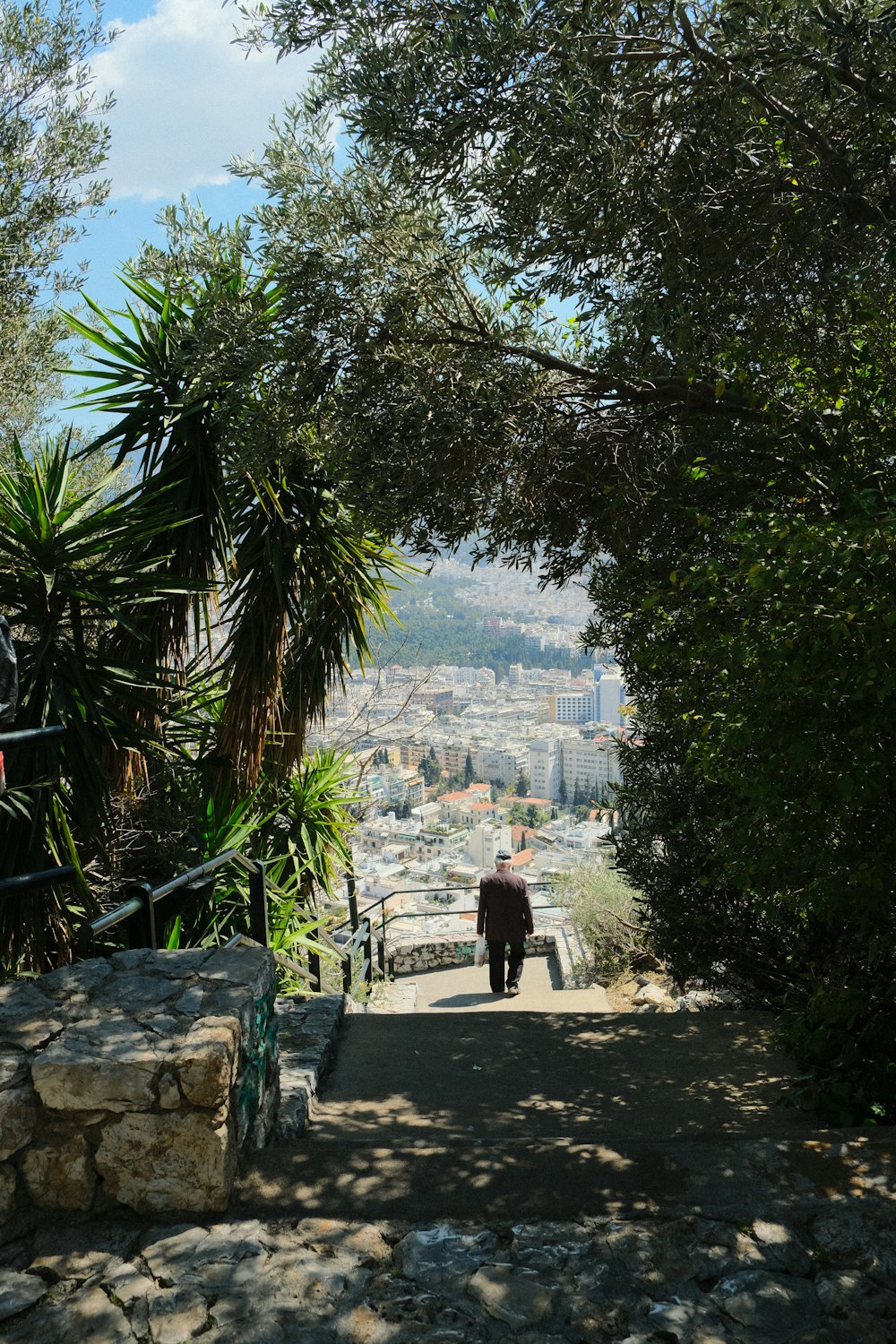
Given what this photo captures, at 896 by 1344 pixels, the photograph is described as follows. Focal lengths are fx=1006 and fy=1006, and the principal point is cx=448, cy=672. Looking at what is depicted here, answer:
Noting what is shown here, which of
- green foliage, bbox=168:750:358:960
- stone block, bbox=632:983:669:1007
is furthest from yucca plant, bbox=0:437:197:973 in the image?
stone block, bbox=632:983:669:1007

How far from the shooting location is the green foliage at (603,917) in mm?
10297

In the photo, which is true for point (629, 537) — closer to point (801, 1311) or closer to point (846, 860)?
point (846, 860)

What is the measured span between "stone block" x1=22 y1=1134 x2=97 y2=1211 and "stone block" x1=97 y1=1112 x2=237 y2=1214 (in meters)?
0.05

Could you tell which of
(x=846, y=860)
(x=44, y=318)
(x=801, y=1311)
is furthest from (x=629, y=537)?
→ (x=44, y=318)

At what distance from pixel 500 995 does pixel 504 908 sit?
1130 millimetres

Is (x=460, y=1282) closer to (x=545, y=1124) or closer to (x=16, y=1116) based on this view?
(x=16, y=1116)

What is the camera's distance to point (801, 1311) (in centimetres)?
240

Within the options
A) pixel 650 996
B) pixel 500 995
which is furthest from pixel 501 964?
pixel 650 996

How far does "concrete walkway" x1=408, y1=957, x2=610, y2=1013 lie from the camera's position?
875cm

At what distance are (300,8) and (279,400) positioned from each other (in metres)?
1.74

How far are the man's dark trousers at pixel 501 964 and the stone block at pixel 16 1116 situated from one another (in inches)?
255

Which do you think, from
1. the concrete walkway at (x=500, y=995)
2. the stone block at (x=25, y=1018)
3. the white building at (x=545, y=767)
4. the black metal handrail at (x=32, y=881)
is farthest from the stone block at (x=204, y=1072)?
the white building at (x=545, y=767)

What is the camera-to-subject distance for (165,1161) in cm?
270

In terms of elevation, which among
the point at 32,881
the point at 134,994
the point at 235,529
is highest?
the point at 235,529
